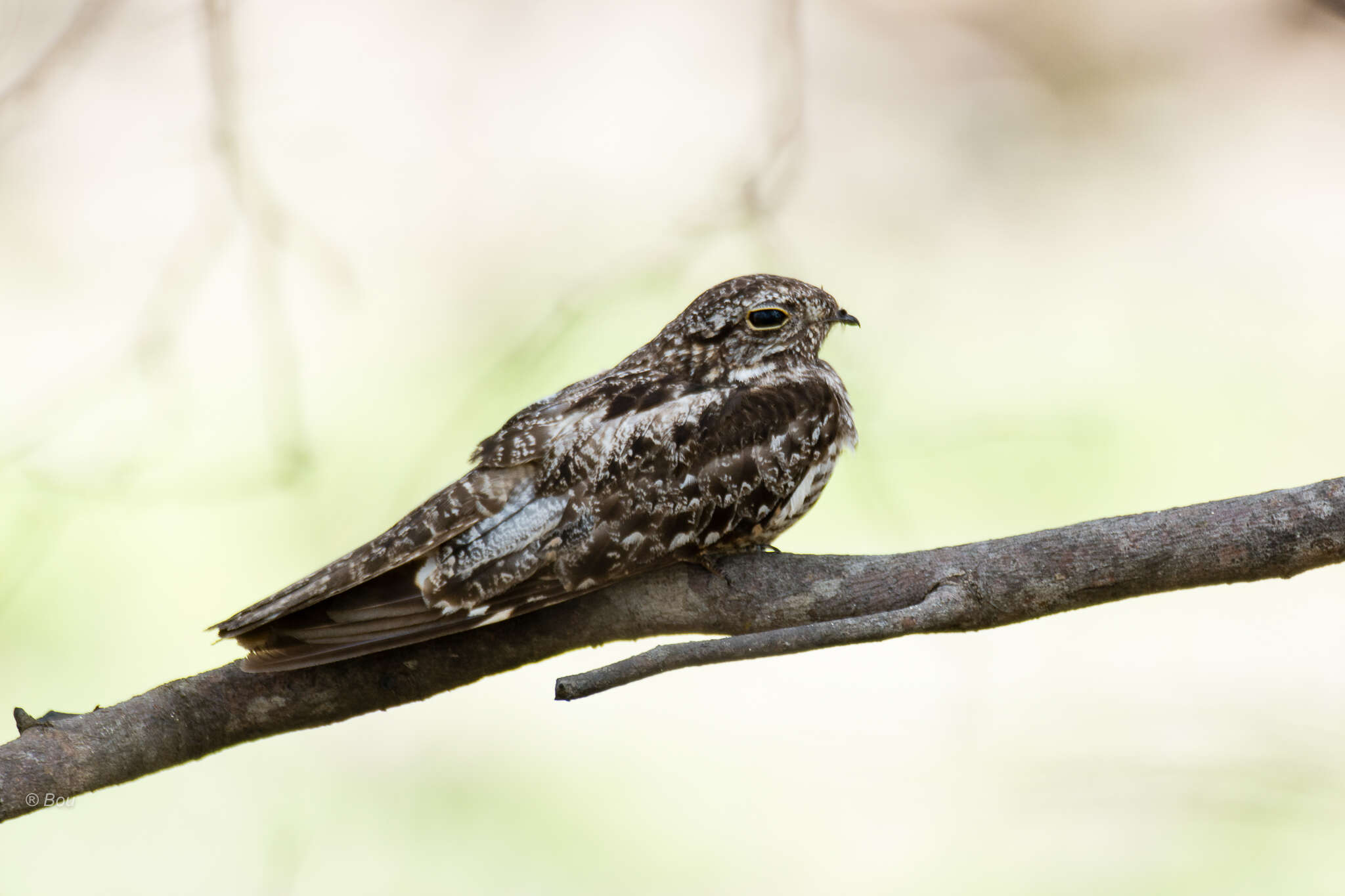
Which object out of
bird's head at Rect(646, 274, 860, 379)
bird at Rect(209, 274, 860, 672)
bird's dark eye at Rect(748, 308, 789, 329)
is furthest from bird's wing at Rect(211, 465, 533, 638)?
bird's dark eye at Rect(748, 308, 789, 329)

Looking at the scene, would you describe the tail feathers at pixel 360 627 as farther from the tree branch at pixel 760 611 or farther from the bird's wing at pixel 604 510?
the tree branch at pixel 760 611

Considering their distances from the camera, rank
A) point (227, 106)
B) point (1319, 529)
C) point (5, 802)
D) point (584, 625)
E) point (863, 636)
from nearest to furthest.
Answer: point (863, 636), point (1319, 529), point (5, 802), point (584, 625), point (227, 106)

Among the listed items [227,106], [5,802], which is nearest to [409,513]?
[5,802]

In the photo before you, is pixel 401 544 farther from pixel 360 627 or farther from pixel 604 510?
pixel 604 510

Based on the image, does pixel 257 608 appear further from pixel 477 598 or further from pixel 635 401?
pixel 635 401

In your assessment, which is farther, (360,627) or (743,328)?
(743,328)

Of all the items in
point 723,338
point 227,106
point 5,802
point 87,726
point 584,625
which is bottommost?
point 5,802

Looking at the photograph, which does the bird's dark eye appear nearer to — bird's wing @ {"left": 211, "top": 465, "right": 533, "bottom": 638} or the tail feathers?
bird's wing @ {"left": 211, "top": 465, "right": 533, "bottom": 638}

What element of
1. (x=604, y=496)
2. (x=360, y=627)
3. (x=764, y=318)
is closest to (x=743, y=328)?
(x=764, y=318)
